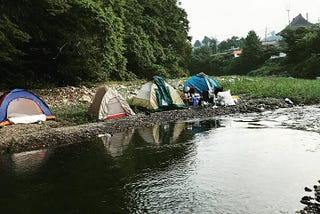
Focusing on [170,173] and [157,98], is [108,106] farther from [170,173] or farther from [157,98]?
[170,173]

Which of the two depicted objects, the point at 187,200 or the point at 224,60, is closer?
the point at 187,200

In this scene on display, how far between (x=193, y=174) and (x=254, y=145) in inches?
149

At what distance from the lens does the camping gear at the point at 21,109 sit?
15.2 meters

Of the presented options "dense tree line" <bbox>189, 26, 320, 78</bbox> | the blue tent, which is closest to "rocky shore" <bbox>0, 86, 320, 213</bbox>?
the blue tent

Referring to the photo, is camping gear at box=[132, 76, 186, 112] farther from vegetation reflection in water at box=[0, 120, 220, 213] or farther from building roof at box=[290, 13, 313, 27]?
building roof at box=[290, 13, 313, 27]

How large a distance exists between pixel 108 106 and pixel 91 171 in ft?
26.5

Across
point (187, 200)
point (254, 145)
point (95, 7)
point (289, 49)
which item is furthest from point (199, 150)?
point (289, 49)

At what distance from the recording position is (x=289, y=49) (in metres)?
51.2

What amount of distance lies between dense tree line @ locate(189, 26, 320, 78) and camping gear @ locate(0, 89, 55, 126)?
3442cm

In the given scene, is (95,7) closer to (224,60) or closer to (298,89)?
(298,89)

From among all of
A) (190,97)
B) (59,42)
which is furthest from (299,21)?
(59,42)

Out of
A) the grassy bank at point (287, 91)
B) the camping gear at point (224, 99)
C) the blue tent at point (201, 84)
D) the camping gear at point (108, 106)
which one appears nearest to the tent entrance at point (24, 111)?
the camping gear at point (108, 106)

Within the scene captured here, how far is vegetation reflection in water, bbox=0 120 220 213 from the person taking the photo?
7.51 m

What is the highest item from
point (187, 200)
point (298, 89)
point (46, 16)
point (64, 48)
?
point (46, 16)
